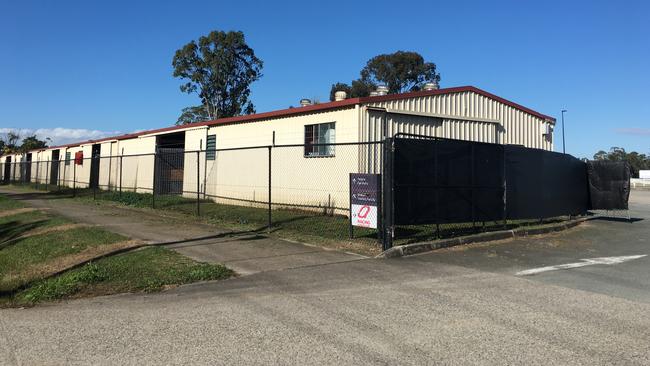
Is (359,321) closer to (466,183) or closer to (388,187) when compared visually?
(388,187)

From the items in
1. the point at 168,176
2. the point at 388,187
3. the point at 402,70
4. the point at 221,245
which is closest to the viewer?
the point at 388,187

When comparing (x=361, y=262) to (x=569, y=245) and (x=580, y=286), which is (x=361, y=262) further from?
(x=569, y=245)

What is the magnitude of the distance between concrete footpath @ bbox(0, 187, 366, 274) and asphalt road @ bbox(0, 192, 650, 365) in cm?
69

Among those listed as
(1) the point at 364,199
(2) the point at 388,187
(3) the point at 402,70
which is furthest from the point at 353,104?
(3) the point at 402,70

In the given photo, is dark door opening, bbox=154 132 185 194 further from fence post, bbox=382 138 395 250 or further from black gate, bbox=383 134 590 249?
fence post, bbox=382 138 395 250

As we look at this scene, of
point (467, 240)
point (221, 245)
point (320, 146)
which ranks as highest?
point (320, 146)

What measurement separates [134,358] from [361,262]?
16.0ft

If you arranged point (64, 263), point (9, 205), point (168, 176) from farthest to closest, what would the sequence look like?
1. point (168, 176)
2. point (9, 205)
3. point (64, 263)

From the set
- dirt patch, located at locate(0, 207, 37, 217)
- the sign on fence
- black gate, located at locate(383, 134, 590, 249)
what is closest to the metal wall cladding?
black gate, located at locate(383, 134, 590, 249)

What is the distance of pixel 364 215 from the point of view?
10.1m

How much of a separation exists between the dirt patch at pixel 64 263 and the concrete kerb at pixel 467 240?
5164mm

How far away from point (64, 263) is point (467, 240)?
789 cm

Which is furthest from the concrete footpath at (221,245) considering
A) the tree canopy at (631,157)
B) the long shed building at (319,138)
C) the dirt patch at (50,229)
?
the tree canopy at (631,157)

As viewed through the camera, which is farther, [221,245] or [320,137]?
[320,137]
